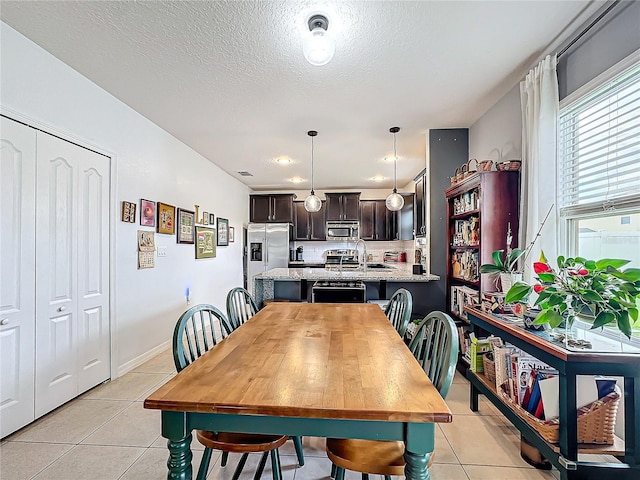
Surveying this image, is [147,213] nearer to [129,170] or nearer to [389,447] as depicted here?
[129,170]

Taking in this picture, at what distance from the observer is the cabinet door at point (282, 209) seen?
23.2ft

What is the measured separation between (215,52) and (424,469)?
261 centimetres

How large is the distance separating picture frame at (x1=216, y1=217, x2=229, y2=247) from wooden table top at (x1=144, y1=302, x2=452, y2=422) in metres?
3.81

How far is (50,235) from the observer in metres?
2.33

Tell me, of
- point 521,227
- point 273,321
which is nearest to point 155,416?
point 273,321

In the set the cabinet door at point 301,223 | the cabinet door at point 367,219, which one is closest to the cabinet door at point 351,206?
the cabinet door at point 367,219

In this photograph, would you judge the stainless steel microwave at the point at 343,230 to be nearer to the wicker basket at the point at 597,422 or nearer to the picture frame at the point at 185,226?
the picture frame at the point at 185,226

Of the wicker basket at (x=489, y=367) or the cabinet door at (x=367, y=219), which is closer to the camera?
the wicker basket at (x=489, y=367)

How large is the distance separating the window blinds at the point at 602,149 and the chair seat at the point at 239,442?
7.06 ft

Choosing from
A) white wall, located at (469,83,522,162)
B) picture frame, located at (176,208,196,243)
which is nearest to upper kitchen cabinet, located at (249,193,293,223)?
picture frame, located at (176,208,196,243)

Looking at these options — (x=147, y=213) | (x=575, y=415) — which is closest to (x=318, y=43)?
(x=575, y=415)

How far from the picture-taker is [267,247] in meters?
6.73

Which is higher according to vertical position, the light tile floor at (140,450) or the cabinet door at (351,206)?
the cabinet door at (351,206)

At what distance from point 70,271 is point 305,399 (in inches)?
94.2
